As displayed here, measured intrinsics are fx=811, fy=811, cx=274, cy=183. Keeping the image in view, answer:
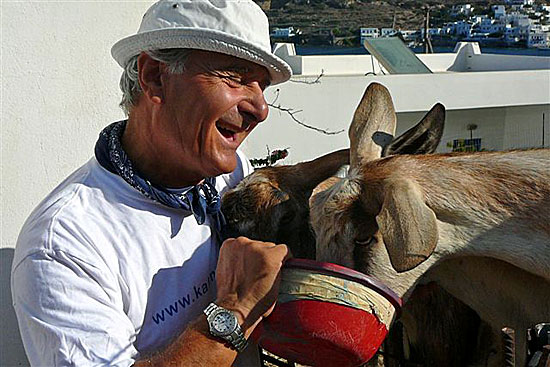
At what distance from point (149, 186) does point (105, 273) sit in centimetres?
37

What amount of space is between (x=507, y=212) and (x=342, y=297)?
1.96ft

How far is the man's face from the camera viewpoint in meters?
2.44

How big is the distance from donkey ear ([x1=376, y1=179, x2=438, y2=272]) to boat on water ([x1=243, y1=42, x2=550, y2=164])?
6184 mm

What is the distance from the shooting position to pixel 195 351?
2.18 meters

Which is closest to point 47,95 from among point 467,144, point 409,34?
point 467,144

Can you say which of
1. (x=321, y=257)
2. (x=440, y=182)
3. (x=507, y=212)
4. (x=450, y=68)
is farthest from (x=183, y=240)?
(x=450, y=68)

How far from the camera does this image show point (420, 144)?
2941 millimetres

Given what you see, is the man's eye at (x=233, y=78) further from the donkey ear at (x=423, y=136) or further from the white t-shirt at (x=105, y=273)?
the donkey ear at (x=423, y=136)

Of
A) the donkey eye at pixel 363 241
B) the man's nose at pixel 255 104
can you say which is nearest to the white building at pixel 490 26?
the man's nose at pixel 255 104

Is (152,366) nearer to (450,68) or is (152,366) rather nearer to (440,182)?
(440,182)

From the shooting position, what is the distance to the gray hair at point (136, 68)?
2465 mm

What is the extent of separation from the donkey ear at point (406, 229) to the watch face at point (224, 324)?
47 centimetres

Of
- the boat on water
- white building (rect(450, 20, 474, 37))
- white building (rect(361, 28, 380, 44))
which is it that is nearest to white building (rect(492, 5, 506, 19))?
white building (rect(450, 20, 474, 37))

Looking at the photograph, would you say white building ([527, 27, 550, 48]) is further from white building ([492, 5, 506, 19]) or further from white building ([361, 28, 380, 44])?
white building ([361, 28, 380, 44])
